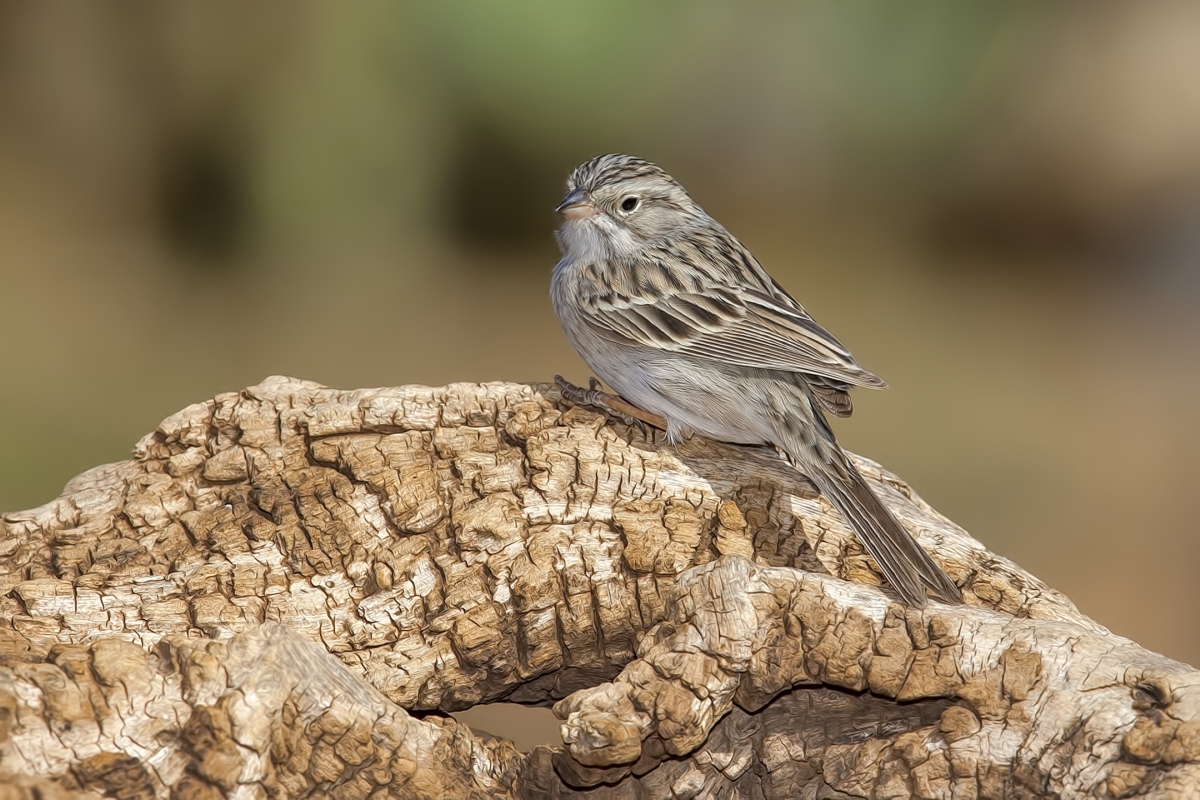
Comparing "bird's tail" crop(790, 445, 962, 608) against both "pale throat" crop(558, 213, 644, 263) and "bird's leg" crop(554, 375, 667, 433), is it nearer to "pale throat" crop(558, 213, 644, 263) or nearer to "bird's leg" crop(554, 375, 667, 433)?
"bird's leg" crop(554, 375, 667, 433)

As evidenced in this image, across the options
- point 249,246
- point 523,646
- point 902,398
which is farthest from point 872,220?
point 523,646

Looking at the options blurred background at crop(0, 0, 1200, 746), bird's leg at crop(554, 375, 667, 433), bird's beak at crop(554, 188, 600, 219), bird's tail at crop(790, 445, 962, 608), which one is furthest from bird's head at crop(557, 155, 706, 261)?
blurred background at crop(0, 0, 1200, 746)

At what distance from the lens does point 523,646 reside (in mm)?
2660

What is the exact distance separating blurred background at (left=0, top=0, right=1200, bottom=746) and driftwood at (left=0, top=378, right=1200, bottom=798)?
2.53 metres

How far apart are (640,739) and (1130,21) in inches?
231

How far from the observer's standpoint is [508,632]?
265 centimetres

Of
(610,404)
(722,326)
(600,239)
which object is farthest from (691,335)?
(600,239)

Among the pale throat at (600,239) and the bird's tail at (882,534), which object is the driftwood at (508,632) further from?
the pale throat at (600,239)

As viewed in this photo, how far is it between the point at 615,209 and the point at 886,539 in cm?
178

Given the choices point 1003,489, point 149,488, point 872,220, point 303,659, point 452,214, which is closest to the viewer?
point 303,659

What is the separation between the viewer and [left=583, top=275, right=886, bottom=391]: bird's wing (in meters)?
3.36

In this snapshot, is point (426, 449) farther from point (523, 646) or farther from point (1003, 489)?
point (1003, 489)

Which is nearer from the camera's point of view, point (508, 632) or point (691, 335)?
point (508, 632)

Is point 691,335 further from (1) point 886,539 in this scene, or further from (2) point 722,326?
(1) point 886,539
